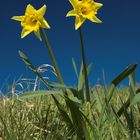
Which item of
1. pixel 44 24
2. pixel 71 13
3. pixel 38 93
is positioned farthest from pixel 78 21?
pixel 38 93

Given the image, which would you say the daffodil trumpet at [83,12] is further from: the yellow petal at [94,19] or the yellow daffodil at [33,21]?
the yellow daffodil at [33,21]

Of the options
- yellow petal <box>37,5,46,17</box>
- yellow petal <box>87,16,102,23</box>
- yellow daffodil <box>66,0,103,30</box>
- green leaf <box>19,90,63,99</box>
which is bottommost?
green leaf <box>19,90,63,99</box>

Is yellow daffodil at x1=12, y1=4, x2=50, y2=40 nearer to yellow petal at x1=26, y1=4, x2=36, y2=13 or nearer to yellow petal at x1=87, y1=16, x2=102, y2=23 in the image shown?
yellow petal at x1=26, y1=4, x2=36, y2=13

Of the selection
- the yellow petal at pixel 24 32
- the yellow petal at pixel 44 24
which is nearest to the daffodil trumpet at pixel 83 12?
the yellow petal at pixel 44 24

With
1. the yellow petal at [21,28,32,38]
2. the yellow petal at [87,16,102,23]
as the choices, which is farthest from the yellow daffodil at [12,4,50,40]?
the yellow petal at [87,16,102,23]

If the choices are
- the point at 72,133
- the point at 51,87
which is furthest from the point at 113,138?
the point at 51,87

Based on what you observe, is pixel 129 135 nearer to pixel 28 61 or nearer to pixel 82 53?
pixel 82 53

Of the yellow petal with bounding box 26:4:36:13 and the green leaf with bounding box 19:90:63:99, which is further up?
the yellow petal with bounding box 26:4:36:13

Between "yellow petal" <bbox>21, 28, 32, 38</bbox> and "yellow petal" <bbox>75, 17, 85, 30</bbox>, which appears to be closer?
"yellow petal" <bbox>75, 17, 85, 30</bbox>
